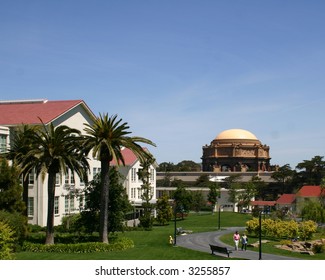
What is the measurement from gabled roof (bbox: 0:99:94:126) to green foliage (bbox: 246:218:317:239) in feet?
77.5

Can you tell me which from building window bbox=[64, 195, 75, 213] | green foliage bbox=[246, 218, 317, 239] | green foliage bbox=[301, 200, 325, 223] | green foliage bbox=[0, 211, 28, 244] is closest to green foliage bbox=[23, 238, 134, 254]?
green foliage bbox=[0, 211, 28, 244]

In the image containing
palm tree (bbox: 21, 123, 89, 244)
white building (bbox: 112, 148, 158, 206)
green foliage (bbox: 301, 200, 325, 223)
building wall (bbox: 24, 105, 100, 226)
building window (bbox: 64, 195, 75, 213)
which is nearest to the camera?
palm tree (bbox: 21, 123, 89, 244)

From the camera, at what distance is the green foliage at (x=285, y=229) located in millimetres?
46938

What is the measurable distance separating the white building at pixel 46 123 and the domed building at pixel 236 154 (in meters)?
109

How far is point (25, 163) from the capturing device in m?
36.9

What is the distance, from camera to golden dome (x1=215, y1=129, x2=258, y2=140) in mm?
169738

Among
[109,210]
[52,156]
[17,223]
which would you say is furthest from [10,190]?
[109,210]

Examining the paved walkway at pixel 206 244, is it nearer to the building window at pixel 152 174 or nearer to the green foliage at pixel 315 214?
the green foliage at pixel 315 214

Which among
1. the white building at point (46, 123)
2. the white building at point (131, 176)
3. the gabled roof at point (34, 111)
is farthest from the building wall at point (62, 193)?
the white building at point (131, 176)

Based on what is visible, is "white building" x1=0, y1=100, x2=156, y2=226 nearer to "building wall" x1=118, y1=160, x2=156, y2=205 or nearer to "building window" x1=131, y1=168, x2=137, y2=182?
"building wall" x1=118, y1=160, x2=156, y2=205

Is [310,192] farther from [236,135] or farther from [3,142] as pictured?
[236,135]

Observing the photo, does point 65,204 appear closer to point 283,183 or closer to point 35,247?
point 35,247

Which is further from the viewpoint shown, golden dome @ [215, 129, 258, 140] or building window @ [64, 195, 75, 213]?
golden dome @ [215, 129, 258, 140]

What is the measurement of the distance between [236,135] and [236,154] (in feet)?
25.7
